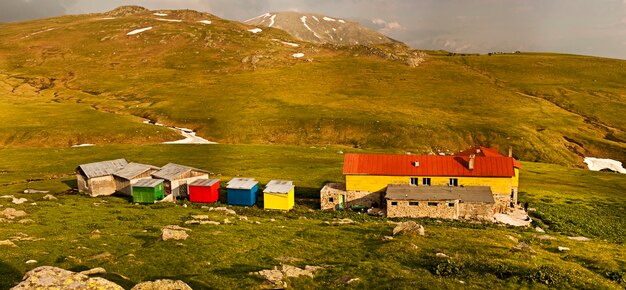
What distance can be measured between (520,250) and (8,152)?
367ft

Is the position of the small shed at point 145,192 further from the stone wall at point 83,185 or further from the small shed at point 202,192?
the stone wall at point 83,185

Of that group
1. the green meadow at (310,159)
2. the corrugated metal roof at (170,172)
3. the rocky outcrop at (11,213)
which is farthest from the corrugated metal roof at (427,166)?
the rocky outcrop at (11,213)

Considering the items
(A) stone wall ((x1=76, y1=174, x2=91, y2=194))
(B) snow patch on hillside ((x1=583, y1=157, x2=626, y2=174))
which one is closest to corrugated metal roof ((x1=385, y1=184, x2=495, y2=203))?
(A) stone wall ((x1=76, y1=174, x2=91, y2=194))

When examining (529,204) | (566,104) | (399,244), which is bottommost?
(529,204)

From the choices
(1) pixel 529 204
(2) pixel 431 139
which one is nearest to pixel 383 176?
(1) pixel 529 204

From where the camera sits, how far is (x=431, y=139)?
119125mm

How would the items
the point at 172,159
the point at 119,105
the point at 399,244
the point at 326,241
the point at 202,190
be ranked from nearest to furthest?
the point at 399,244, the point at 326,241, the point at 202,190, the point at 172,159, the point at 119,105

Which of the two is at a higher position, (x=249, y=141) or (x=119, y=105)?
(x=119, y=105)

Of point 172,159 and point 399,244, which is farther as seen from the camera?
point 172,159

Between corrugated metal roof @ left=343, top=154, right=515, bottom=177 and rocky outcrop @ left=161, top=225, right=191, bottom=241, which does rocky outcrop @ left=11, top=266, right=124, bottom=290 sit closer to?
rocky outcrop @ left=161, top=225, right=191, bottom=241

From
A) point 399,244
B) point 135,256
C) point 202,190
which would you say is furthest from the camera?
point 202,190

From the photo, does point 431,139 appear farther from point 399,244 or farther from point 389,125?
point 399,244

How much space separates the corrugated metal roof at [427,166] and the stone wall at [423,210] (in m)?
6.97

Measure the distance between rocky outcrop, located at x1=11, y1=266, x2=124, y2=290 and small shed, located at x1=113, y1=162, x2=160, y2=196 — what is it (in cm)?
4834
